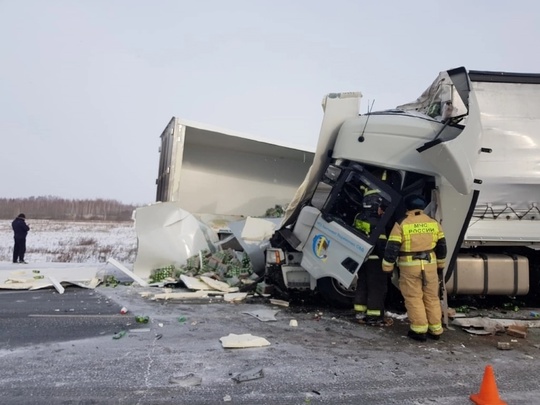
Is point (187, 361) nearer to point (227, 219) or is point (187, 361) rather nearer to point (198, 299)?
point (198, 299)

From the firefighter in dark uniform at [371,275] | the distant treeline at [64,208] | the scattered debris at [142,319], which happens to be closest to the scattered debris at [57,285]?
the scattered debris at [142,319]

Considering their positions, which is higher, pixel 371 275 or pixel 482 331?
pixel 371 275

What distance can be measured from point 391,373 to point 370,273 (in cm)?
137

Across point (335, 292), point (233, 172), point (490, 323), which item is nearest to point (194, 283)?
point (335, 292)

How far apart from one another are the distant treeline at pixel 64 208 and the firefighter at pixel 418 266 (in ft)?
155

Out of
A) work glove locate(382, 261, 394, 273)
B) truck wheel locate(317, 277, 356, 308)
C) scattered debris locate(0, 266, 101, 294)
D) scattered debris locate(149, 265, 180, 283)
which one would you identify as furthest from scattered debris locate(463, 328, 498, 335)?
scattered debris locate(0, 266, 101, 294)

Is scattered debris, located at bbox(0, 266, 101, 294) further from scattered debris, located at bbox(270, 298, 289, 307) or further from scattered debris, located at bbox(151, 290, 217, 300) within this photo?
scattered debris, located at bbox(270, 298, 289, 307)

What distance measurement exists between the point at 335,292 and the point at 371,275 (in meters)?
0.75

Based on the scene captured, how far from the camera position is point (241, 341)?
11.4 feet

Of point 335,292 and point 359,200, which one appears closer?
point 359,200

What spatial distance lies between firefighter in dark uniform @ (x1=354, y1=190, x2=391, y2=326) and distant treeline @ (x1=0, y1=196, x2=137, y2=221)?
46725mm

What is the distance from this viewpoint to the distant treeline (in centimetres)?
4984

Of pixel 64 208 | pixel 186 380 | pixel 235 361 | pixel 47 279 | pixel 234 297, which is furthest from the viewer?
pixel 64 208

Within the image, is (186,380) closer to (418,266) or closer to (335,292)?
(418,266)
